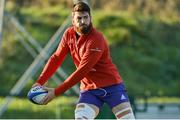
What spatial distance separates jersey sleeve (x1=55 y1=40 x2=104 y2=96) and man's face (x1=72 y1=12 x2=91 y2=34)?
150mm

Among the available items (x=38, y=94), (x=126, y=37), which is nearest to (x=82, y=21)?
(x=38, y=94)

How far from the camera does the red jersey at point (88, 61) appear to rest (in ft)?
24.8

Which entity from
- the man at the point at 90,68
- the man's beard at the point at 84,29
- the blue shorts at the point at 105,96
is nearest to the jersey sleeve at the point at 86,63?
the man at the point at 90,68

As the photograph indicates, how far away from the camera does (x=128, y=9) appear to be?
3106 centimetres

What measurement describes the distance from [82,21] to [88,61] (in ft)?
1.29

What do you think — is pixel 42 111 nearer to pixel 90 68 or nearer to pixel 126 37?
pixel 90 68

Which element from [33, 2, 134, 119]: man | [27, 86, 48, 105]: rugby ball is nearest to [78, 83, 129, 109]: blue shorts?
[33, 2, 134, 119]: man

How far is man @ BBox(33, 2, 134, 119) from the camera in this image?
757 centimetres

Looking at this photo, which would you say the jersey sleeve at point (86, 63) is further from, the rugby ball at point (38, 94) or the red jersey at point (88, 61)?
the rugby ball at point (38, 94)

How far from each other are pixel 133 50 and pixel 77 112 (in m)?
22.1

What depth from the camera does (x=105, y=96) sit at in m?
7.93

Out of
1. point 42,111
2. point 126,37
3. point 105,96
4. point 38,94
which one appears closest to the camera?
point 38,94

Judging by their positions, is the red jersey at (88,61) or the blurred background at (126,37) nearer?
the red jersey at (88,61)

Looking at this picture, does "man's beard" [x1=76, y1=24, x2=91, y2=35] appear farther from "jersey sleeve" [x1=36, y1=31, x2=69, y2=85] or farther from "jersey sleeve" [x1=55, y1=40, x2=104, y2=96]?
"jersey sleeve" [x1=36, y1=31, x2=69, y2=85]
